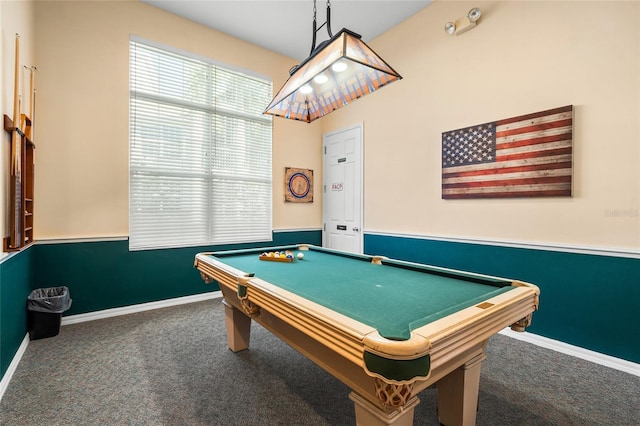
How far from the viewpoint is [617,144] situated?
2.21 m

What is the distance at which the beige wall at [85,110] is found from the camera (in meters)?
2.87

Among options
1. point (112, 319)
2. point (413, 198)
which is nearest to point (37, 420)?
point (112, 319)

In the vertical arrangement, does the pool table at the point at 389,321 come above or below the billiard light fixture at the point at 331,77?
below

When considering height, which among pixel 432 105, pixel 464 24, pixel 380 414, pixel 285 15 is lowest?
pixel 380 414

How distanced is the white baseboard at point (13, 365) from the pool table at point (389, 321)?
1405 mm

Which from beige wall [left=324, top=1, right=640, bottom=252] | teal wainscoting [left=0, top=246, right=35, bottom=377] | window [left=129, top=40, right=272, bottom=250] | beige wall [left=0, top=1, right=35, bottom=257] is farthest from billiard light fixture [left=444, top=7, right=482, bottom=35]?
teal wainscoting [left=0, top=246, right=35, bottom=377]

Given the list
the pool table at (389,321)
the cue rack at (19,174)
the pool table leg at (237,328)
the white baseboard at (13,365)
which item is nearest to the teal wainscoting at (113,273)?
the cue rack at (19,174)

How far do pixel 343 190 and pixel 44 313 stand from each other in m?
3.67

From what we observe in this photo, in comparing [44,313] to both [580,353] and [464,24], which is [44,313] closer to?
[580,353]

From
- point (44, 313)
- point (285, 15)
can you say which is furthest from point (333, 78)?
point (44, 313)

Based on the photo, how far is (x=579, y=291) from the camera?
7.78ft

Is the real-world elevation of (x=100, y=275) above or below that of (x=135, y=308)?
above

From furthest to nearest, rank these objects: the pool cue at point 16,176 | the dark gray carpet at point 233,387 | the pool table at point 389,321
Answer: the pool cue at point 16,176
the dark gray carpet at point 233,387
the pool table at point 389,321

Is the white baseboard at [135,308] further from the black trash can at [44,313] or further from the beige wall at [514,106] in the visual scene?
the beige wall at [514,106]
